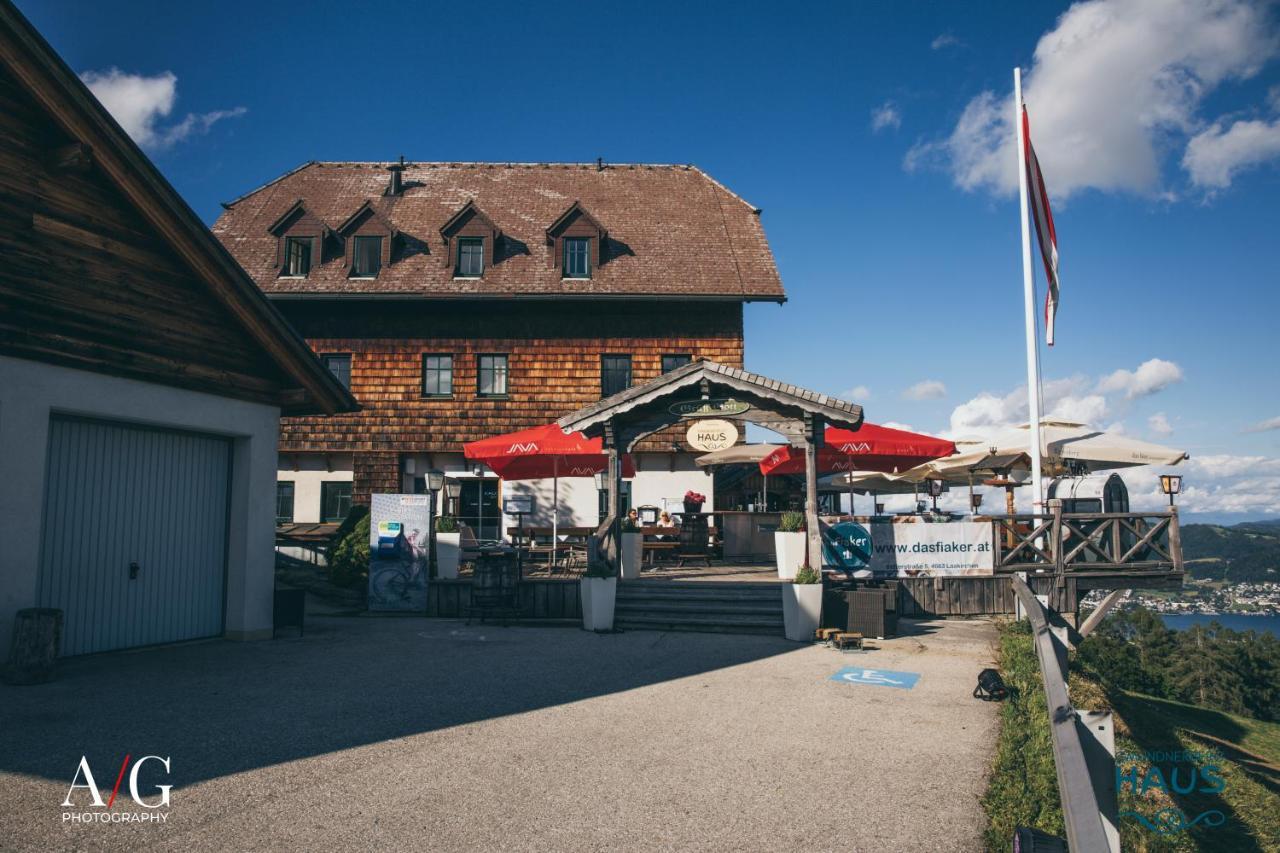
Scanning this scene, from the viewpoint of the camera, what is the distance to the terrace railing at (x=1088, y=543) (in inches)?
543

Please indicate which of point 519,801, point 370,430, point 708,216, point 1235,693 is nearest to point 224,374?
point 519,801

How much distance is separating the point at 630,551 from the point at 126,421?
8.50m

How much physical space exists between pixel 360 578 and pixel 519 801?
11645 mm

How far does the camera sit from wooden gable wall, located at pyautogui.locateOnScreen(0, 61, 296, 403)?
8.83 meters

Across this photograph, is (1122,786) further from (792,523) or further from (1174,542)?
(1174,542)

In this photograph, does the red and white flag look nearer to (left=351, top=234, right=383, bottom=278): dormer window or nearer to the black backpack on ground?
the black backpack on ground

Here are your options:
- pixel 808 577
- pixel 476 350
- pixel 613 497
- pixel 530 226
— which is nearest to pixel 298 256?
pixel 476 350

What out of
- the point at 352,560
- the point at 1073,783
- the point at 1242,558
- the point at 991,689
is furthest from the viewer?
the point at 1242,558

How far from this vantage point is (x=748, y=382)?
1348 centimetres

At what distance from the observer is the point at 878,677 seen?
30.7 ft

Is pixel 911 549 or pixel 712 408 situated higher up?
pixel 712 408

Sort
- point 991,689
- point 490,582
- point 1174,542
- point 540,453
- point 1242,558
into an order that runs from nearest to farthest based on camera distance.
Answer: point 991,689
point 490,582
point 1174,542
point 540,453
point 1242,558

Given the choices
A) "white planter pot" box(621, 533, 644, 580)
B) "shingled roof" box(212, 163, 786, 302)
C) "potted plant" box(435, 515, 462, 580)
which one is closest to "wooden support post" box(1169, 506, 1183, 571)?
"white planter pot" box(621, 533, 644, 580)

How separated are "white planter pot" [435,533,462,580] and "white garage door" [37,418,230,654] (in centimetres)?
412
